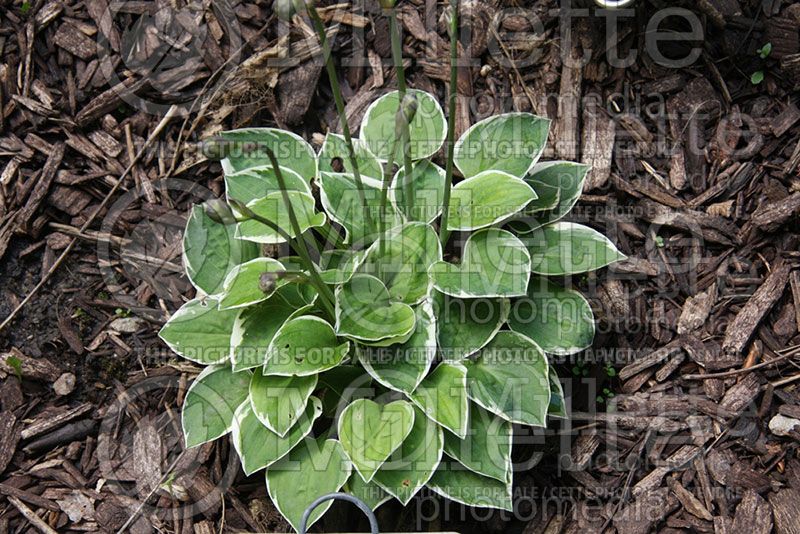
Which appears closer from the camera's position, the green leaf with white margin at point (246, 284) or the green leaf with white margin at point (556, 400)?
the green leaf with white margin at point (246, 284)

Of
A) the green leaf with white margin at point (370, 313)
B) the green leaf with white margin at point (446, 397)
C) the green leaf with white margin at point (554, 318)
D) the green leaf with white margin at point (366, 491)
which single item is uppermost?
the green leaf with white margin at point (370, 313)

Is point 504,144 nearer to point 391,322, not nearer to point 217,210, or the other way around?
point 391,322

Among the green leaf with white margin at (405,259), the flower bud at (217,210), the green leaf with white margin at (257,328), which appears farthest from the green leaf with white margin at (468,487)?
the flower bud at (217,210)

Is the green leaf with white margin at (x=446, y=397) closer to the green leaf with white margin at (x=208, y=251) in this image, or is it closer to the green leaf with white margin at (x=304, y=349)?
the green leaf with white margin at (x=304, y=349)

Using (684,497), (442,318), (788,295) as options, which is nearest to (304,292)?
(442,318)

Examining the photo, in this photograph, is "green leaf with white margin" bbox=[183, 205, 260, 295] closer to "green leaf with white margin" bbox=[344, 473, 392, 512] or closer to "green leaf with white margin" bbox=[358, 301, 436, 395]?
"green leaf with white margin" bbox=[358, 301, 436, 395]

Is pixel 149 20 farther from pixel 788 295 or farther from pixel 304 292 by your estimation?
pixel 788 295

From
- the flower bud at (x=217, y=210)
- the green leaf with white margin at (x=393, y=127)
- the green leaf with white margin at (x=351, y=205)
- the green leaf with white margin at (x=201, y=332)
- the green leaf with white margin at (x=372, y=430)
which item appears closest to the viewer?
the flower bud at (x=217, y=210)

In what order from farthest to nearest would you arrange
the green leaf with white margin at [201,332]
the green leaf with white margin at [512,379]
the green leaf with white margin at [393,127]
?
the green leaf with white margin at [393,127] → the green leaf with white margin at [201,332] → the green leaf with white margin at [512,379]
